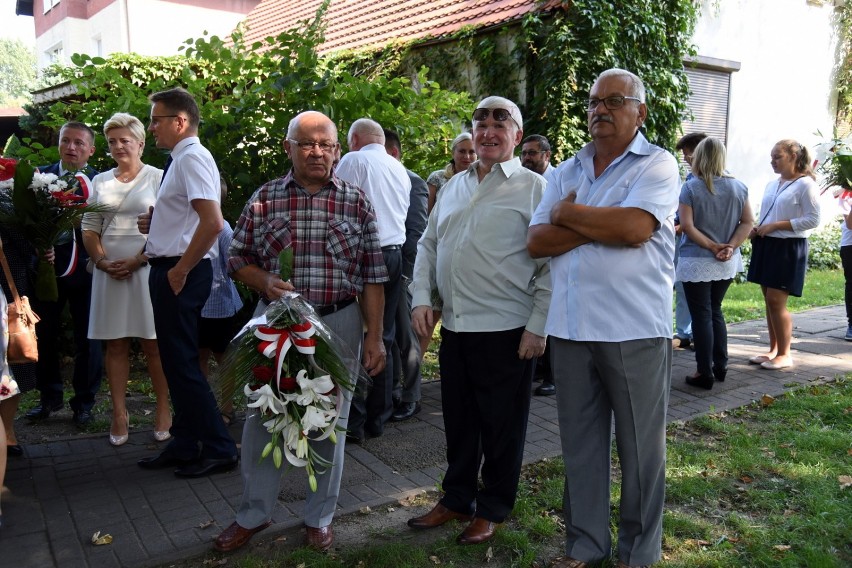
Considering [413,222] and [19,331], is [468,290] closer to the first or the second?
[19,331]

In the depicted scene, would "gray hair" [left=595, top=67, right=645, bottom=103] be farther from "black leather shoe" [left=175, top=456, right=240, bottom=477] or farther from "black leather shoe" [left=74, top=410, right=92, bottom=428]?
"black leather shoe" [left=74, top=410, right=92, bottom=428]

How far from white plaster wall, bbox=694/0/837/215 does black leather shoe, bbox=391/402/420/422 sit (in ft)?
32.6

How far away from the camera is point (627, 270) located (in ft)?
9.72

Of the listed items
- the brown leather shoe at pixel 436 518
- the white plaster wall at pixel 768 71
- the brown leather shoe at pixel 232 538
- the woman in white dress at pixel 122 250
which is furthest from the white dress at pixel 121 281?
the white plaster wall at pixel 768 71

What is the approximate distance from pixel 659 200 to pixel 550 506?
75.3 inches

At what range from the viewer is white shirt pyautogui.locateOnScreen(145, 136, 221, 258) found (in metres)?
4.02

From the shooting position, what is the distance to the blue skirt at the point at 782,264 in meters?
6.78

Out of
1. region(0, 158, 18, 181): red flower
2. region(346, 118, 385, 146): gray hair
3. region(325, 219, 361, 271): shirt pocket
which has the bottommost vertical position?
region(325, 219, 361, 271): shirt pocket

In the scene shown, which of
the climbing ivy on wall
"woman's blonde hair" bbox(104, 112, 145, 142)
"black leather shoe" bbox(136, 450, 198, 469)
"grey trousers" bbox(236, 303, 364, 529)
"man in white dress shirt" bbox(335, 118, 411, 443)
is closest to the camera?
"grey trousers" bbox(236, 303, 364, 529)

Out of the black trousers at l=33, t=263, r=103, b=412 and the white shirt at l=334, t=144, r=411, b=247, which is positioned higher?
the white shirt at l=334, t=144, r=411, b=247

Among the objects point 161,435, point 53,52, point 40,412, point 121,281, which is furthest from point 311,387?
point 53,52

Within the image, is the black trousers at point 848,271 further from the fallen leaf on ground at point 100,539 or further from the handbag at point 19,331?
the handbag at point 19,331

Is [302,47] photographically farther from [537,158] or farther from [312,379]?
[312,379]

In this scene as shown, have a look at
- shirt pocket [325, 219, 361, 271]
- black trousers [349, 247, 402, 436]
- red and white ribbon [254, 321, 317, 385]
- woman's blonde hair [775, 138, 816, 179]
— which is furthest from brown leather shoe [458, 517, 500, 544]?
woman's blonde hair [775, 138, 816, 179]
